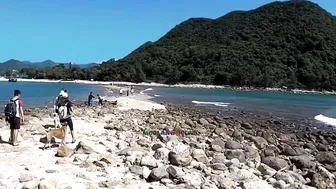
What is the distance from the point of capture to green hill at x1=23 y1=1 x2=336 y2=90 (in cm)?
15425

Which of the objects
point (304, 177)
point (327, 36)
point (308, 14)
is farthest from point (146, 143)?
point (308, 14)

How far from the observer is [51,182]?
7.40m

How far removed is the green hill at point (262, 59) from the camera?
154 meters

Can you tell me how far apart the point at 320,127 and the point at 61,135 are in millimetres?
20491

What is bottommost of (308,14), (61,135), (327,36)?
(61,135)

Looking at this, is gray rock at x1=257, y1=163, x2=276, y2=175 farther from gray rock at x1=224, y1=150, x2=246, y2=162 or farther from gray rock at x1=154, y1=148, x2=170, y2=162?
gray rock at x1=154, y1=148, x2=170, y2=162

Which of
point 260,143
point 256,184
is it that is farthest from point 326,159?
point 256,184

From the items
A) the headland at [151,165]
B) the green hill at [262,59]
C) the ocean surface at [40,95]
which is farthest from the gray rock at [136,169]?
the green hill at [262,59]

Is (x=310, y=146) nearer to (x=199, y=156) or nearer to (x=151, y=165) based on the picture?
(x=199, y=156)

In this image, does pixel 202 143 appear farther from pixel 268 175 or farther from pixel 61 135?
pixel 61 135

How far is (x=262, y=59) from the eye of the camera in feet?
552

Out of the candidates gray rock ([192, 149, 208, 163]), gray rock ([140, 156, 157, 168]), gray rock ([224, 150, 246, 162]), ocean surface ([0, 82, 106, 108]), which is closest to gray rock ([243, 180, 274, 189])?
gray rock ([192, 149, 208, 163])

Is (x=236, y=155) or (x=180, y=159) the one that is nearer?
(x=180, y=159)

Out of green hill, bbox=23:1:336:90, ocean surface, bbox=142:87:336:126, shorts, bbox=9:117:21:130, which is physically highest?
green hill, bbox=23:1:336:90
